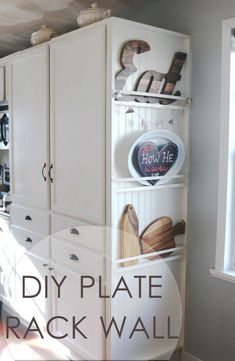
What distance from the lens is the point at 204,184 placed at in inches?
87.0

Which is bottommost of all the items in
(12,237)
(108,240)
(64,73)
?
(12,237)

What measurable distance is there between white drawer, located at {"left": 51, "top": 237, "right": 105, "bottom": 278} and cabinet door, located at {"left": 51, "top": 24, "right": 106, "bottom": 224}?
0.60 ft

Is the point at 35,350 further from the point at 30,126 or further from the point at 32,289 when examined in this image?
the point at 30,126

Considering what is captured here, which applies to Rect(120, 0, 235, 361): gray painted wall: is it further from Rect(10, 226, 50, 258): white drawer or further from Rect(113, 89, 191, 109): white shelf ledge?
Rect(10, 226, 50, 258): white drawer

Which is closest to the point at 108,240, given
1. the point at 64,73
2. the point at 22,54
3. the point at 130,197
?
the point at 130,197

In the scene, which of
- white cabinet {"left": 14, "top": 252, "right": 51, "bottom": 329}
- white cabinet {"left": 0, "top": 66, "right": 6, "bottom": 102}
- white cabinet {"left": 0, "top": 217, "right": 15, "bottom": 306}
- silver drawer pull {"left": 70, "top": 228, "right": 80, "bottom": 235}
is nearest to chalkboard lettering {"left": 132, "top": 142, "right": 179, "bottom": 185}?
silver drawer pull {"left": 70, "top": 228, "right": 80, "bottom": 235}

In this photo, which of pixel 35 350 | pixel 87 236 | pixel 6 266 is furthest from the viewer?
pixel 6 266

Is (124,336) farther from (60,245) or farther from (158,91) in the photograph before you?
(158,91)

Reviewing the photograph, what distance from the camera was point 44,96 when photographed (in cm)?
247

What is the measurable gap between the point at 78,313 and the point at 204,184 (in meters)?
0.97

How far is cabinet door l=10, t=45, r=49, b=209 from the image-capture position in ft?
8.14

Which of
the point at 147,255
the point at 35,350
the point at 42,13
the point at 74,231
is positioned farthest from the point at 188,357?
the point at 42,13

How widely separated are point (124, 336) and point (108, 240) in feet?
1.56

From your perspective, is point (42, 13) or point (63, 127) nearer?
point (63, 127)
